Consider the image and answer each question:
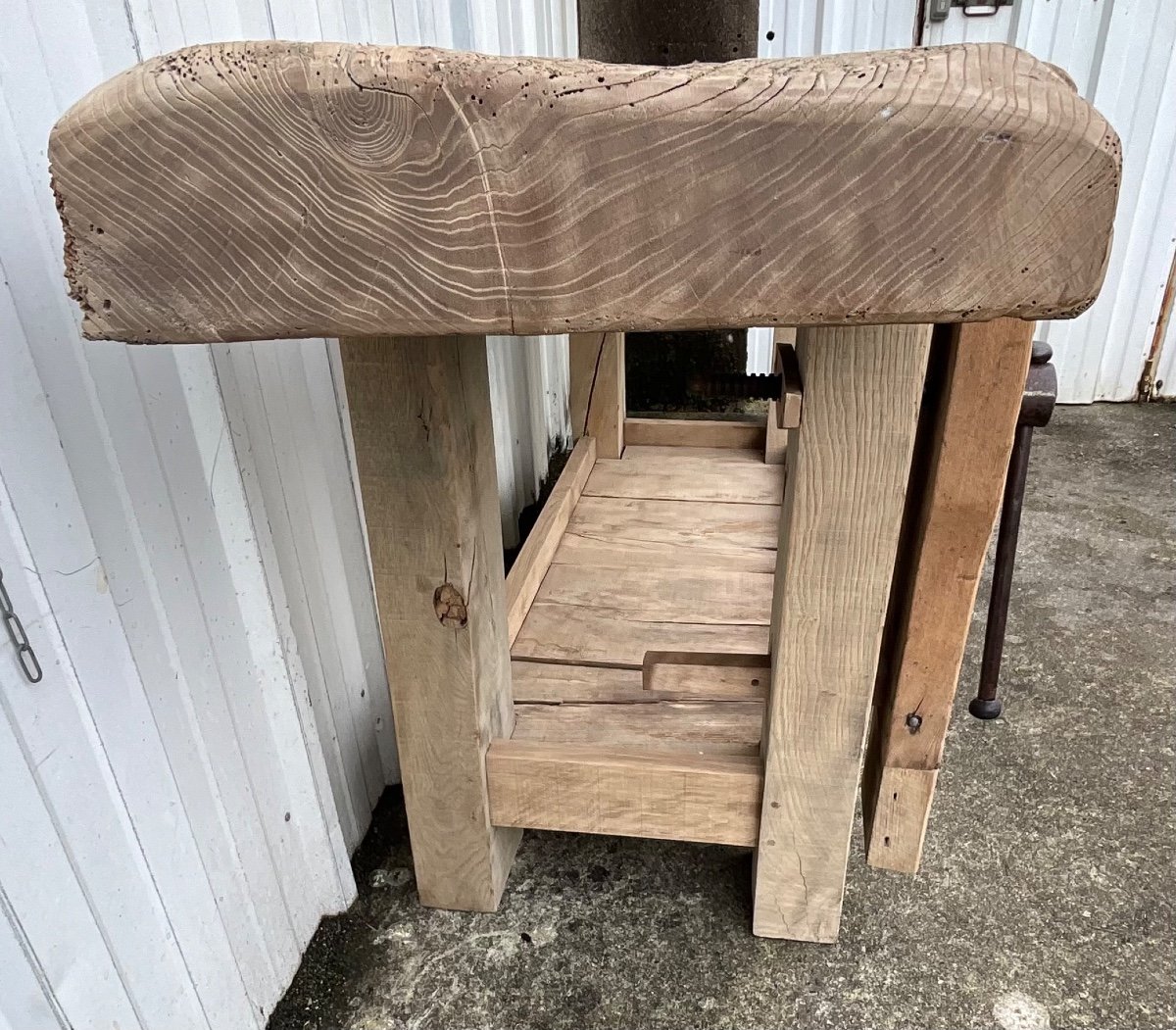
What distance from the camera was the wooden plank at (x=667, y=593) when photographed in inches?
62.8

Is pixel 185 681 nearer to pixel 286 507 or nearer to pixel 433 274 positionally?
pixel 286 507

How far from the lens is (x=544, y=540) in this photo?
1.75 m

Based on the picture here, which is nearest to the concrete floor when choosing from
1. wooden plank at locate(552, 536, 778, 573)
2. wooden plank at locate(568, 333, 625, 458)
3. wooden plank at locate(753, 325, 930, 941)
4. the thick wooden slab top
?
wooden plank at locate(753, 325, 930, 941)

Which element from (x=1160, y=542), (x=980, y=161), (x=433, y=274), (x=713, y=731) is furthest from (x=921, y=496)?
(x=1160, y=542)

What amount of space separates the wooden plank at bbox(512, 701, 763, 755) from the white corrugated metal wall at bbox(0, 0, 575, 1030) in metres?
0.31

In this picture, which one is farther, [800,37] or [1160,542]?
[800,37]

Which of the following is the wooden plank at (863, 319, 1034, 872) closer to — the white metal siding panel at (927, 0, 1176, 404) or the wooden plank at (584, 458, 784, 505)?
the wooden plank at (584, 458, 784, 505)

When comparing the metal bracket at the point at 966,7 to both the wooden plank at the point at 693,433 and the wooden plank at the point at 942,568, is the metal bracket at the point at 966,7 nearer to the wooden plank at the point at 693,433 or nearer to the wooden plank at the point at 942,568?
the wooden plank at the point at 693,433

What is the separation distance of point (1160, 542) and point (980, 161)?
7.66ft

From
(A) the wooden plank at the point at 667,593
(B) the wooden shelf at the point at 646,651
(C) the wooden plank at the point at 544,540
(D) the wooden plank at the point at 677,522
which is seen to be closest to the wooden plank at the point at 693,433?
(B) the wooden shelf at the point at 646,651

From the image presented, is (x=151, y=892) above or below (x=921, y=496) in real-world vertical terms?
below

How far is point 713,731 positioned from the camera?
1249 mm

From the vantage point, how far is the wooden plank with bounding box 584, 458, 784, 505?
2088mm

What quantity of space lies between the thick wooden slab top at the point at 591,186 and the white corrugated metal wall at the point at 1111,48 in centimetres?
291
